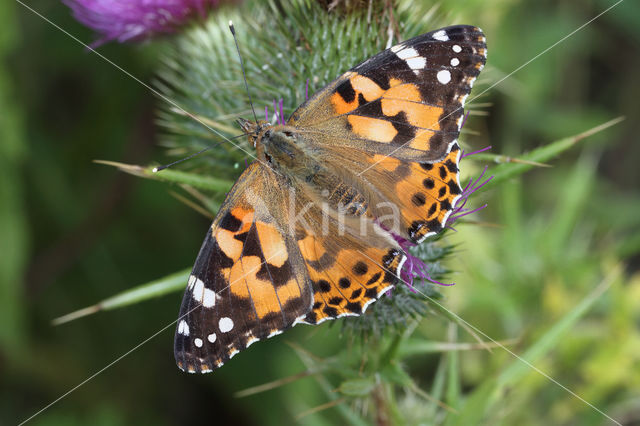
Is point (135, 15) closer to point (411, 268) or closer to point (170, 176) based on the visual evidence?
point (170, 176)

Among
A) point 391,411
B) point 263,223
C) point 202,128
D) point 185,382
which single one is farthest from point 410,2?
point 185,382

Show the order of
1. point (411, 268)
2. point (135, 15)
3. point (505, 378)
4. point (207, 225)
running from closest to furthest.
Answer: point (411, 268)
point (505, 378)
point (135, 15)
point (207, 225)

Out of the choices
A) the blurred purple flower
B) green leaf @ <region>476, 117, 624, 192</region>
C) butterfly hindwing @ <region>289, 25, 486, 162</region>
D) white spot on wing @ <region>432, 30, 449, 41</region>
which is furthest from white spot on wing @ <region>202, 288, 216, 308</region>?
the blurred purple flower

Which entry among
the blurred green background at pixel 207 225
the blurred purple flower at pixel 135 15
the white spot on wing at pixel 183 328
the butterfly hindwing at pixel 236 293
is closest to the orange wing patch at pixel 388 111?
the butterfly hindwing at pixel 236 293

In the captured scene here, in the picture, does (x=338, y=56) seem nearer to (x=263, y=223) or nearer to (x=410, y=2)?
(x=410, y=2)

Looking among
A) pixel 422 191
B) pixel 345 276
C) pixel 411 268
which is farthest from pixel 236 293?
pixel 422 191

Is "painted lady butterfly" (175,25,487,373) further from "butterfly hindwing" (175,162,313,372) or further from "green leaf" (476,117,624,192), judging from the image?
"green leaf" (476,117,624,192)
